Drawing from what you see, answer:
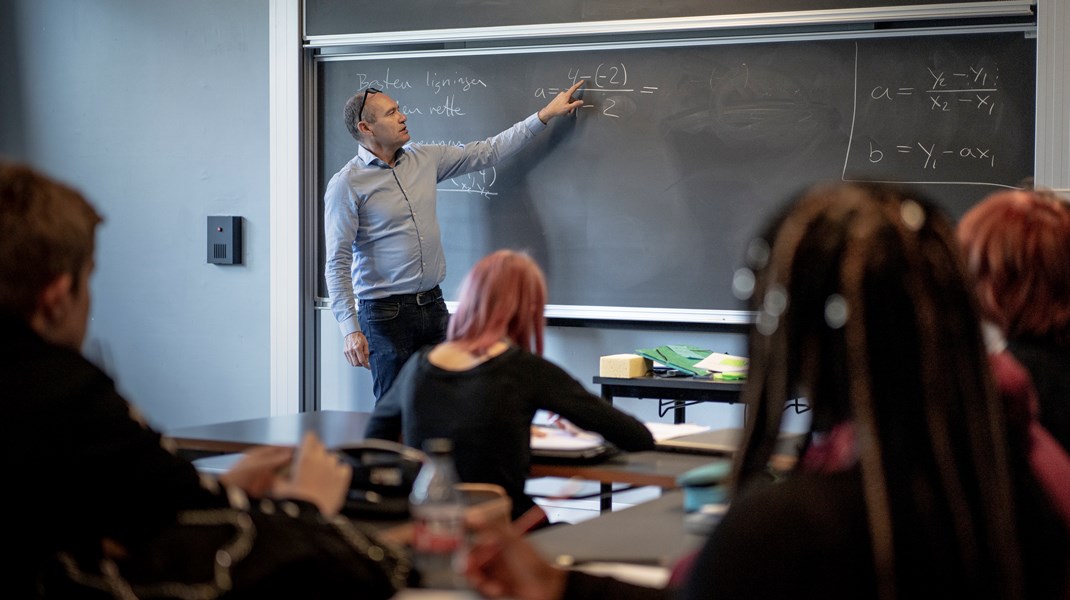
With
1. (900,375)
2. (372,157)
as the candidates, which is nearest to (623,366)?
(372,157)

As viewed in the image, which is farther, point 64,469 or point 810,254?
point 64,469

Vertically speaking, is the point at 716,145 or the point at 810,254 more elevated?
the point at 716,145

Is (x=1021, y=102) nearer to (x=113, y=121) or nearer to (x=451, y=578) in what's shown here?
(x=451, y=578)

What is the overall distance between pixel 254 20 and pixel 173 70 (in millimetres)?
516

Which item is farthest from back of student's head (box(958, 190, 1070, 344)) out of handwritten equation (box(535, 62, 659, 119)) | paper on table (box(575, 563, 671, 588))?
handwritten equation (box(535, 62, 659, 119))

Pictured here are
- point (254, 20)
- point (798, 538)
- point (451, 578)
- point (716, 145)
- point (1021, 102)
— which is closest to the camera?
point (798, 538)

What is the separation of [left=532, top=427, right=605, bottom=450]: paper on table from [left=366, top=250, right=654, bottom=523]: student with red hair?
1.8 inches

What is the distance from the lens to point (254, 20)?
5152 millimetres

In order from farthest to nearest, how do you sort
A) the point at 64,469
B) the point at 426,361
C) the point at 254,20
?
the point at 254,20 < the point at 426,361 < the point at 64,469

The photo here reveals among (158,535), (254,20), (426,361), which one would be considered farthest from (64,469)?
(254,20)

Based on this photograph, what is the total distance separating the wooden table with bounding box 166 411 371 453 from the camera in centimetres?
267

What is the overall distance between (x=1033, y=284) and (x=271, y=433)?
1769 millimetres

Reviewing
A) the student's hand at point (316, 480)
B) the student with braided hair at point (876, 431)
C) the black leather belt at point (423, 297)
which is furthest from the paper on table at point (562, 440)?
the black leather belt at point (423, 297)

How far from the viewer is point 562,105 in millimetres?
4551
